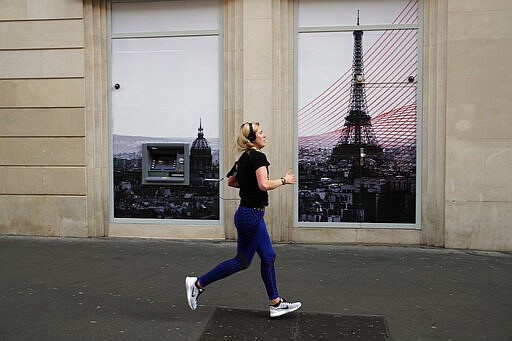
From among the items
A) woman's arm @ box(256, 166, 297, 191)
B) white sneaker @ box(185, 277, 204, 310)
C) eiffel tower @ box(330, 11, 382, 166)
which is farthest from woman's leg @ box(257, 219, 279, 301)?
eiffel tower @ box(330, 11, 382, 166)

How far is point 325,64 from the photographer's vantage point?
27.9 feet

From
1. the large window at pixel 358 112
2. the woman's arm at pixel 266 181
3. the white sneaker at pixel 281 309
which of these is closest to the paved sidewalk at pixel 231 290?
the white sneaker at pixel 281 309

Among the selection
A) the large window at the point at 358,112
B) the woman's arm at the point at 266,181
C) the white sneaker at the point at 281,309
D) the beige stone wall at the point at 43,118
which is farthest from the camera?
the beige stone wall at the point at 43,118

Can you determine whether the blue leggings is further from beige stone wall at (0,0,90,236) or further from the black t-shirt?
beige stone wall at (0,0,90,236)

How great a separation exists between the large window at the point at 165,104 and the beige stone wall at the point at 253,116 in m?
0.23

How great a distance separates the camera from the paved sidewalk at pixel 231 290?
488 cm

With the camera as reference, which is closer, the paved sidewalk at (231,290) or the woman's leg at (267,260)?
the paved sidewalk at (231,290)

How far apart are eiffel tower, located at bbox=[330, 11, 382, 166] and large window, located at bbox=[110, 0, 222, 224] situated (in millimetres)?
1990

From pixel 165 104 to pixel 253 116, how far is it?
1465 mm

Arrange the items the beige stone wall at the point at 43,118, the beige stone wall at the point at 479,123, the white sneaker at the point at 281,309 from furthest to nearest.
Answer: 1. the beige stone wall at the point at 43,118
2. the beige stone wall at the point at 479,123
3. the white sneaker at the point at 281,309

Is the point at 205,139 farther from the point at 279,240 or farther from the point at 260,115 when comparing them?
the point at 279,240

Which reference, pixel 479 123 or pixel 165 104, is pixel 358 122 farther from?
pixel 165 104

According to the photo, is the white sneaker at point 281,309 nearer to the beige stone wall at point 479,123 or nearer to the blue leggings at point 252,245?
the blue leggings at point 252,245

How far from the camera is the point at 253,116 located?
841 centimetres
